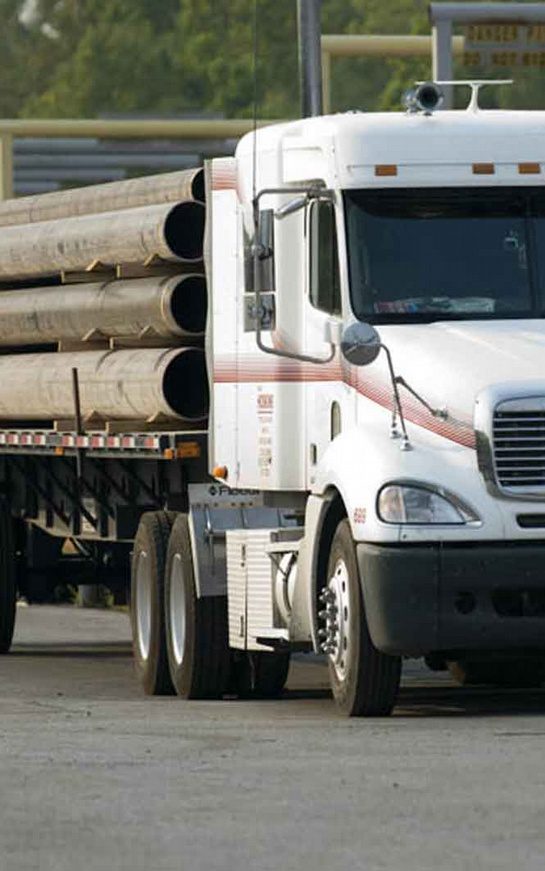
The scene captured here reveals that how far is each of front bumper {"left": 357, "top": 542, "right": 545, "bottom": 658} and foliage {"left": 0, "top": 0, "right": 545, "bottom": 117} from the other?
9729 cm

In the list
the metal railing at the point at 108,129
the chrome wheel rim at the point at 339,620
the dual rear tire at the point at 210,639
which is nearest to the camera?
the dual rear tire at the point at 210,639

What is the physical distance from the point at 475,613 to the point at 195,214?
4364 mm

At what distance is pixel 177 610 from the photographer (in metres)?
18.8

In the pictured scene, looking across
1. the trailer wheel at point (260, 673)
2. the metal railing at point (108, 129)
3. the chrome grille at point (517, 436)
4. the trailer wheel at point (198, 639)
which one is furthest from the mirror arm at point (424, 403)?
the metal railing at point (108, 129)

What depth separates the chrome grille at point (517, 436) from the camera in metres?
15.5

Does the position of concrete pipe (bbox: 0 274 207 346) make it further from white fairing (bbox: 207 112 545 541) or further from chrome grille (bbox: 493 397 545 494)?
chrome grille (bbox: 493 397 545 494)

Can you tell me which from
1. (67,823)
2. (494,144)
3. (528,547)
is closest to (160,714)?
(528,547)

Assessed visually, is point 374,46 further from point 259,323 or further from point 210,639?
point 259,323

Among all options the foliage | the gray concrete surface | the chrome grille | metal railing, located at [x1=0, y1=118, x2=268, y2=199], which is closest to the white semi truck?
the chrome grille

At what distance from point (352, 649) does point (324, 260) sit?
6.97 ft

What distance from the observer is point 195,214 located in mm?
19000

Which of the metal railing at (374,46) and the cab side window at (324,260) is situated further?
the metal railing at (374,46)

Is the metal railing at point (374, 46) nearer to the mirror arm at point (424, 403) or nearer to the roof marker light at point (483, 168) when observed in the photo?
the roof marker light at point (483, 168)

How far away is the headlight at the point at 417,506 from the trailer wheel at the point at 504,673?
140 inches
